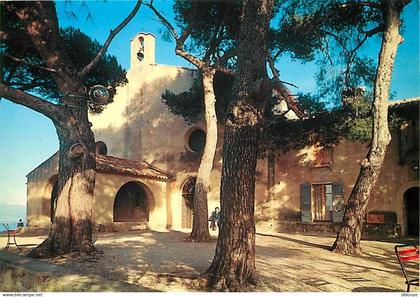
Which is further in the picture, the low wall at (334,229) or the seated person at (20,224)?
the seated person at (20,224)

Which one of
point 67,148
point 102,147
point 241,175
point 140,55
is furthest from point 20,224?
point 241,175

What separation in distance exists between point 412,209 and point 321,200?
305cm

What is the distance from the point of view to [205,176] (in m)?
10.8

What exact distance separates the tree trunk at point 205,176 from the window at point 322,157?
462cm

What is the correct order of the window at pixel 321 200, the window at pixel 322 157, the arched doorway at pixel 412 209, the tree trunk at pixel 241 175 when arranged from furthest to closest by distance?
the window at pixel 321 200 < the window at pixel 322 157 < the arched doorway at pixel 412 209 < the tree trunk at pixel 241 175

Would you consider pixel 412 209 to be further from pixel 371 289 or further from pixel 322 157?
pixel 371 289

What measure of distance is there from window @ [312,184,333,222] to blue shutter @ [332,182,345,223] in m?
0.66

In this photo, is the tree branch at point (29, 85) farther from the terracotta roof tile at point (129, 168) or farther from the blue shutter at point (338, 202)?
the blue shutter at point (338, 202)

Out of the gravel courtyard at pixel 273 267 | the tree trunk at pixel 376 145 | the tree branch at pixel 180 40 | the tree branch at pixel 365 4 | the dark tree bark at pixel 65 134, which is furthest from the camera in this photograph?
the tree branch at pixel 180 40

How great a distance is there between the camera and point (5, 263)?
491cm

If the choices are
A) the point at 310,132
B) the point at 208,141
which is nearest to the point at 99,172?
the point at 208,141

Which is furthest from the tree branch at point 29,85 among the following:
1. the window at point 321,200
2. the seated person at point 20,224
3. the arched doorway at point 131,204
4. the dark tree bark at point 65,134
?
the window at point 321,200

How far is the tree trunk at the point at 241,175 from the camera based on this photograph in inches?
186

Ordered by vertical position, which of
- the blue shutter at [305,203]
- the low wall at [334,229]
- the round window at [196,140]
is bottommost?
the low wall at [334,229]
